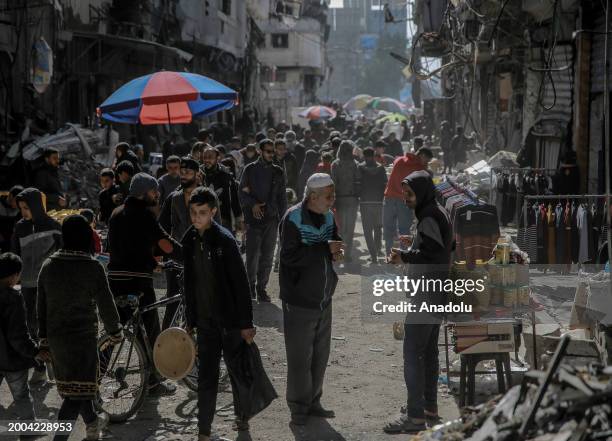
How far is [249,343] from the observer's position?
643cm

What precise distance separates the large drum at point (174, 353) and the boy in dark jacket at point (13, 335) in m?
0.91

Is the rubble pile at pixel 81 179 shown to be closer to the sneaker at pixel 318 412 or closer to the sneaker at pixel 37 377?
the sneaker at pixel 37 377

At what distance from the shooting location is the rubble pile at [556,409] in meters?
3.76

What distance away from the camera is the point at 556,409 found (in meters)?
3.87

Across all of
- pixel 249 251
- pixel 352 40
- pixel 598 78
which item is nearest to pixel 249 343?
pixel 249 251

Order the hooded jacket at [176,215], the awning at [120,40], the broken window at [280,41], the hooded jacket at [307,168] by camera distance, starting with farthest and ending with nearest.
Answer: the broken window at [280,41] → the awning at [120,40] → the hooded jacket at [307,168] → the hooded jacket at [176,215]

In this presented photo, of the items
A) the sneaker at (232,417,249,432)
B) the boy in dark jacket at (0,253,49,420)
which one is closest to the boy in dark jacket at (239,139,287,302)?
the sneaker at (232,417,249,432)

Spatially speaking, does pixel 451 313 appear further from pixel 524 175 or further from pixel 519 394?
pixel 524 175

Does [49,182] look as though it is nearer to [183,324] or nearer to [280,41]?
[183,324]

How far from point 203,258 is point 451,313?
199 centimetres

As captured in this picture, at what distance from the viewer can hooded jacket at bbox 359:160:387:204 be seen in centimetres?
1412

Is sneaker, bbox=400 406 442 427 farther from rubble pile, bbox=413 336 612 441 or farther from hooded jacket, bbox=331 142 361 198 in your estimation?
hooded jacket, bbox=331 142 361 198

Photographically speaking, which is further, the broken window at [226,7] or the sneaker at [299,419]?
the broken window at [226,7]

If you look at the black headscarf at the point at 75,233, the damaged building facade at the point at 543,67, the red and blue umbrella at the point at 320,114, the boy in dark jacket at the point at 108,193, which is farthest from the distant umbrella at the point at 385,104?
the black headscarf at the point at 75,233
